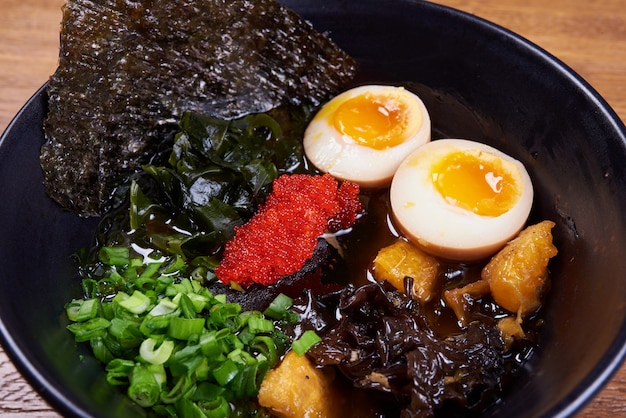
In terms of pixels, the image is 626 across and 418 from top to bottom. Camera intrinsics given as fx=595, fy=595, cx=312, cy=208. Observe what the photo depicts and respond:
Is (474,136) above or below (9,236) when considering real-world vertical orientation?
above

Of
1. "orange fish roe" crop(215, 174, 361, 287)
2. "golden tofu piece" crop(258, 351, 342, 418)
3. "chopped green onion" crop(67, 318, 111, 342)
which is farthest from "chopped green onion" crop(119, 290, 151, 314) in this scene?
"golden tofu piece" crop(258, 351, 342, 418)

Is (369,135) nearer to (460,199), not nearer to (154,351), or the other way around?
(460,199)

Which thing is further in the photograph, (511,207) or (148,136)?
(148,136)

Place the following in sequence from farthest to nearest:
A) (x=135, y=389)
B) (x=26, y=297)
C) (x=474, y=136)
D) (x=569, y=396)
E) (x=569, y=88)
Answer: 1. (x=474, y=136)
2. (x=569, y=88)
3. (x=26, y=297)
4. (x=135, y=389)
5. (x=569, y=396)

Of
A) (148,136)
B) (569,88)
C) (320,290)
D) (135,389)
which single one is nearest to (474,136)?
(569,88)

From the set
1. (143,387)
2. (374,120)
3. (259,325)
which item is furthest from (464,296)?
(143,387)

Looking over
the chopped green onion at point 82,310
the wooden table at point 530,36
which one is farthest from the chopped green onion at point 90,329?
the wooden table at point 530,36

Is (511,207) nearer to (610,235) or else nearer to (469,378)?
(610,235)
